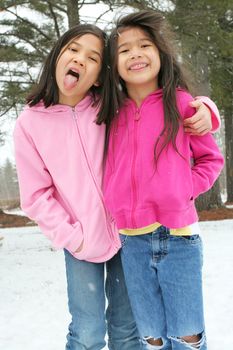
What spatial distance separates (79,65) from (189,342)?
1.37 m

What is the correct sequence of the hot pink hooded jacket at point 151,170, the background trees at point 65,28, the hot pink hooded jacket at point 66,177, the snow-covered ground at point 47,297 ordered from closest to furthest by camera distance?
the hot pink hooded jacket at point 151,170 < the hot pink hooded jacket at point 66,177 < the snow-covered ground at point 47,297 < the background trees at point 65,28

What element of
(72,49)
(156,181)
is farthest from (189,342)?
(72,49)

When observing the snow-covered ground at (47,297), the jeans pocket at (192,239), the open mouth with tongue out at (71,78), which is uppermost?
the open mouth with tongue out at (71,78)

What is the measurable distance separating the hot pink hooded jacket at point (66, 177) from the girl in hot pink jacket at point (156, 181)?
0.08 metres

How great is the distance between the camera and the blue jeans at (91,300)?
218cm

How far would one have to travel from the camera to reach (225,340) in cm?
→ 344

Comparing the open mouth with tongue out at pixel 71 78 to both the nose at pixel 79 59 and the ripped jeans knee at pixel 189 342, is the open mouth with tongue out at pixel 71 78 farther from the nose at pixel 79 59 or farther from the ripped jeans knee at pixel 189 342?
the ripped jeans knee at pixel 189 342

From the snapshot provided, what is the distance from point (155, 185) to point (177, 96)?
435 mm

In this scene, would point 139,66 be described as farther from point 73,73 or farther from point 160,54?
point 73,73

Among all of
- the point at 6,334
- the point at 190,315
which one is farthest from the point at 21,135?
the point at 6,334

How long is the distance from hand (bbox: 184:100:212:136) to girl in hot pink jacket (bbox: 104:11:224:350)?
1.3 inches

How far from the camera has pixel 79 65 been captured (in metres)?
2.15

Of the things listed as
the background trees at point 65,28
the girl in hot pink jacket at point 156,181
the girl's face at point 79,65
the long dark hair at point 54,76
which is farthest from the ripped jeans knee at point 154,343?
the background trees at point 65,28

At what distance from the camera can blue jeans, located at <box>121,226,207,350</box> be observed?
6.76ft
